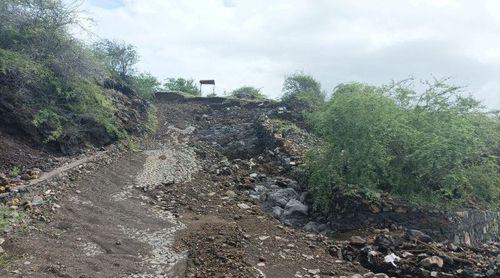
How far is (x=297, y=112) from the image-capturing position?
20.9 m

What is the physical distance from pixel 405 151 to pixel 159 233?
6113 millimetres

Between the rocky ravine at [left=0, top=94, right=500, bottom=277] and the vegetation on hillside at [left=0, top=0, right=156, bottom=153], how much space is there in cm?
147

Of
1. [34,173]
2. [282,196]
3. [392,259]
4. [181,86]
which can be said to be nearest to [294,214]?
[282,196]

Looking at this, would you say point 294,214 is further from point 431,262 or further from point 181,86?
point 181,86

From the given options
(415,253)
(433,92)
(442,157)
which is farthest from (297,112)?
(415,253)

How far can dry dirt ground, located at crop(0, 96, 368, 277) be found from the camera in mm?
6348

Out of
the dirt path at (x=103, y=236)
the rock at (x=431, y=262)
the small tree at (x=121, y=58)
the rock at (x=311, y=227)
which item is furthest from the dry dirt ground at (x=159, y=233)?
the small tree at (x=121, y=58)

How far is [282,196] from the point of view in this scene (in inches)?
426

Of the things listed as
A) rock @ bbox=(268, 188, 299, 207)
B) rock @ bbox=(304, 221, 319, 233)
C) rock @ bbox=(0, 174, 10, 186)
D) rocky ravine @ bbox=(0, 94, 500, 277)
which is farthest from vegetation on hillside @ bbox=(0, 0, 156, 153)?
rock @ bbox=(304, 221, 319, 233)

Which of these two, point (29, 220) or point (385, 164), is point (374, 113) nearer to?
point (385, 164)

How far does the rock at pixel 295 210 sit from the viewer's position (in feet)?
33.1

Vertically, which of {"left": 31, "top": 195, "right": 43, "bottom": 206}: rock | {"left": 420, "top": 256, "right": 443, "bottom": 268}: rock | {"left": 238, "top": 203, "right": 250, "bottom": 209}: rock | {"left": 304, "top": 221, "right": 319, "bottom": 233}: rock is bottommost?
{"left": 304, "top": 221, "right": 319, "bottom": 233}: rock

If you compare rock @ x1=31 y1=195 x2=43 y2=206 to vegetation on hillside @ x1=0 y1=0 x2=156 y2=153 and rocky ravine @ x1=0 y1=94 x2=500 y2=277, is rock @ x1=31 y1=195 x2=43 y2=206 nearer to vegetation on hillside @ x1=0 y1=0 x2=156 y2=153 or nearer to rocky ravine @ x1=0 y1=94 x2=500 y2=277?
rocky ravine @ x1=0 y1=94 x2=500 y2=277

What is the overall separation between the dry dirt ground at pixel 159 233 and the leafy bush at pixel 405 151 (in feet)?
7.16
